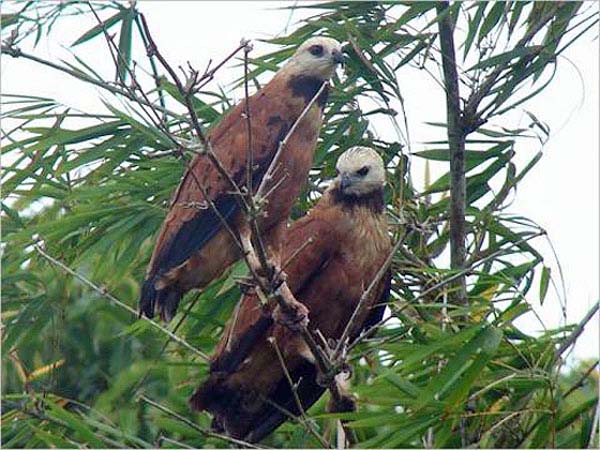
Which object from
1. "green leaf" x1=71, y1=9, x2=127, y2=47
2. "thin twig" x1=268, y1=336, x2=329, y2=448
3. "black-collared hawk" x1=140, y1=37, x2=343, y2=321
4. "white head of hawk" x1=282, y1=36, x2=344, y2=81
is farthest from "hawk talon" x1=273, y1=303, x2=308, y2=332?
"green leaf" x1=71, y1=9, x2=127, y2=47

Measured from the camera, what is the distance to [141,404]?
198 inches

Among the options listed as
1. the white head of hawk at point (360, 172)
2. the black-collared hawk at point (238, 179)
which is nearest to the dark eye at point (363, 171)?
the white head of hawk at point (360, 172)

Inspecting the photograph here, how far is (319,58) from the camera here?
10.5 ft

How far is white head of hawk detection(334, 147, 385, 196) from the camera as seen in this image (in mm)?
2971

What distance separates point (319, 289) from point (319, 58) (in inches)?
20.9

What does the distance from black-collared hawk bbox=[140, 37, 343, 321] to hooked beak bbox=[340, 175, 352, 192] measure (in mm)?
99

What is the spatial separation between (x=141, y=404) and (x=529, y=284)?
80.8 inches

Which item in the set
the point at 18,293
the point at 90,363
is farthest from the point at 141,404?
the point at 90,363

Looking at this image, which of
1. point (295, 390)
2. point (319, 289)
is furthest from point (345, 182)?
point (295, 390)

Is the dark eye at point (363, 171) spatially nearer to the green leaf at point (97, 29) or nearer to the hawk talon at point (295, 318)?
the hawk talon at point (295, 318)

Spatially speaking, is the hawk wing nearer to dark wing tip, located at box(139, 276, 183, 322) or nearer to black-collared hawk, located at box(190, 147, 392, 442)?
dark wing tip, located at box(139, 276, 183, 322)

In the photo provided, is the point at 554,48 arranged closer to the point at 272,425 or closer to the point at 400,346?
the point at 400,346

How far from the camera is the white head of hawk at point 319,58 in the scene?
3.17 metres

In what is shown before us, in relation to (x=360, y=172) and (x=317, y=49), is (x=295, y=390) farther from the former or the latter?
(x=317, y=49)
